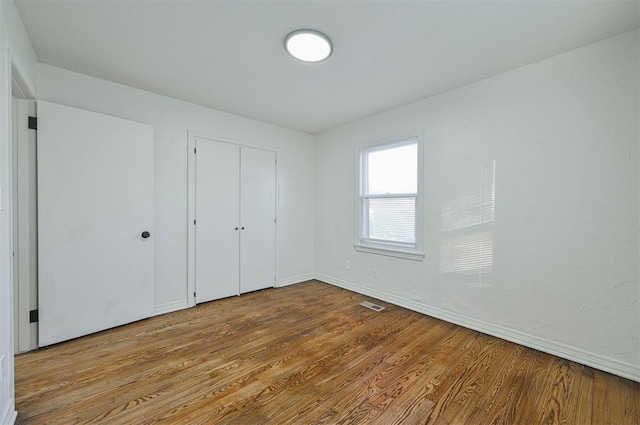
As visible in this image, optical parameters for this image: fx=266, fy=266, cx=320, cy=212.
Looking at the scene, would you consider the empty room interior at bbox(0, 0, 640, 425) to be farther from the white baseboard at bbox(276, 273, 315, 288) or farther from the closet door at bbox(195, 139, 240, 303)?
the white baseboard at bbox(276, 273, 315, 288)

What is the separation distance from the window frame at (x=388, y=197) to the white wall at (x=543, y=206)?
92mm

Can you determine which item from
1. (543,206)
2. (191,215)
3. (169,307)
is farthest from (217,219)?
(543,206)

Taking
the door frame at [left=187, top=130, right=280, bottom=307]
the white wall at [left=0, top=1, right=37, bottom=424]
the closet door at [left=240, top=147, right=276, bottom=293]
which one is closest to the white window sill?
the closet door at [left=240, top=147, right=276, bottom=293]

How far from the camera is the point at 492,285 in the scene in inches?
103

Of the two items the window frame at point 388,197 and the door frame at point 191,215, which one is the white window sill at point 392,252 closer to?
the window frame at point 388,197

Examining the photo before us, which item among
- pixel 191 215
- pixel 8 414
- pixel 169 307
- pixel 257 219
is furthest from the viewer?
pixel 257 219

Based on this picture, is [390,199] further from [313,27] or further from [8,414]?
[8,414]

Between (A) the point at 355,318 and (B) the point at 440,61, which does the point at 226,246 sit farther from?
(B) the point at 440,61

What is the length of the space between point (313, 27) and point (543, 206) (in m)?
2.42

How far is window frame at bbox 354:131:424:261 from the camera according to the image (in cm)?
318

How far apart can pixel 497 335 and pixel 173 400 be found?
279 cm

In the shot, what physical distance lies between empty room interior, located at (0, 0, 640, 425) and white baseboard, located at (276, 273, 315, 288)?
26.8 inches

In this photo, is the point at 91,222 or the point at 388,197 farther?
the point at 388,197

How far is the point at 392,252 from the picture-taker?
348 centimetres
